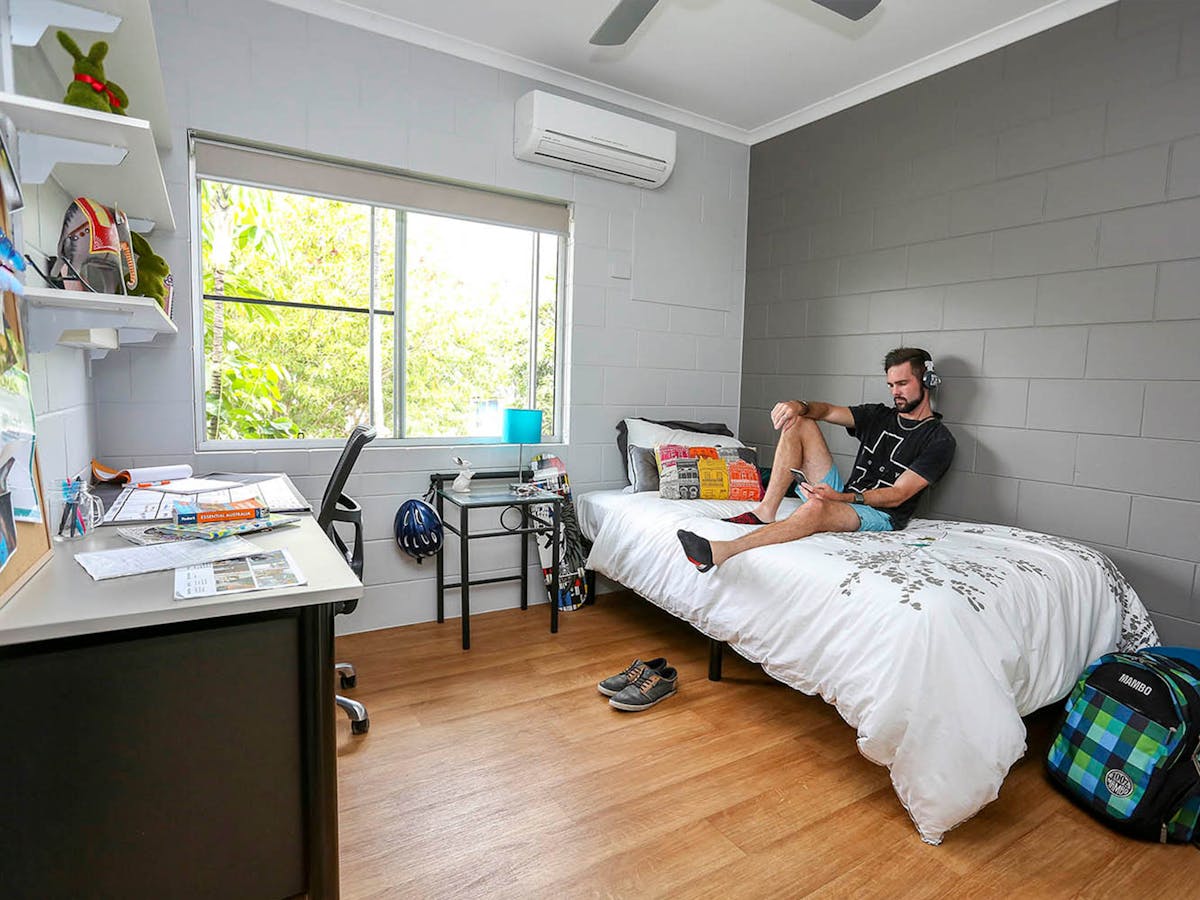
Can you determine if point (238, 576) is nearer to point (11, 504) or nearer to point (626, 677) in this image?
point (11, 504)

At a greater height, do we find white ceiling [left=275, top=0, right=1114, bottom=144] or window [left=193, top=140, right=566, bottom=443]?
white ceiling [left=275, top=0, right=1114, bottom=144]

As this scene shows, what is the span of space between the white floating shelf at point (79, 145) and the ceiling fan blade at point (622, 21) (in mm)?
1343

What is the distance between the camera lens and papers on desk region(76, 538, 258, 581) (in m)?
1.33

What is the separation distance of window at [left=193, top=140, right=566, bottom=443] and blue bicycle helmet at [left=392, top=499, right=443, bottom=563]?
0.37 metres

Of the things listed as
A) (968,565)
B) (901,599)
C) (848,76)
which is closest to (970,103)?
(848,76)

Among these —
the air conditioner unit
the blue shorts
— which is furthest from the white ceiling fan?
the blue shorts

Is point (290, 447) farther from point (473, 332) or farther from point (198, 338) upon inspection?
point (473, 332)

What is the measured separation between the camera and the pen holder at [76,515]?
1595 millimetres

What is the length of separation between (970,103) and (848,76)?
0.62 m

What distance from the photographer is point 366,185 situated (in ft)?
10.1

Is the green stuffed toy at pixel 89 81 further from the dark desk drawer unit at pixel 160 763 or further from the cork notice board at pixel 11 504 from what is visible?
the dark desk drawer unit at pixel 160 763

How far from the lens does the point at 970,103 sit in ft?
10.0

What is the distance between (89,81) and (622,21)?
56.9 inches

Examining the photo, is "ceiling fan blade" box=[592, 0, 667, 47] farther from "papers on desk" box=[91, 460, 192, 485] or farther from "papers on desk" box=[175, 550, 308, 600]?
"papers on desk" box=[91, 460, 192, 485]
